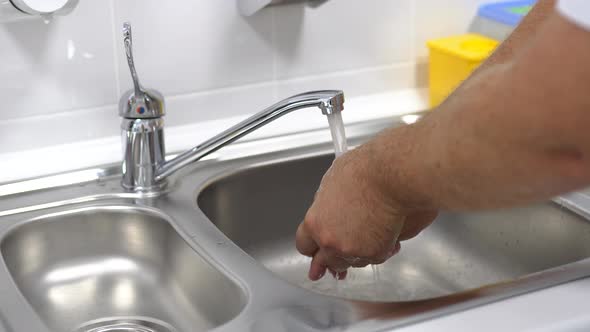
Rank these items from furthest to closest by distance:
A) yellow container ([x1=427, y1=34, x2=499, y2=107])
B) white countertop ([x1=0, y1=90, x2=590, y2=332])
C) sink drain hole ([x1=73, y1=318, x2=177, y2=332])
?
yellow container ([x1=427, y1=34, x2=499, y2=107]) → sink drain hole ([x1=73, y1=318, x2=177, y2=332]) → white countertop ([x1=0, y1=90, x2=590, y2=332])

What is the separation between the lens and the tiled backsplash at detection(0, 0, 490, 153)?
4.25 feet

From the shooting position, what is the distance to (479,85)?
0.75 metres

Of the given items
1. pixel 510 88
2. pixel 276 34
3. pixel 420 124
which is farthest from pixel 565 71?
pixel 276 34

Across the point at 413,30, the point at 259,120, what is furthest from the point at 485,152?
the point at 413,30

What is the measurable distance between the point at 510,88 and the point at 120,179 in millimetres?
707

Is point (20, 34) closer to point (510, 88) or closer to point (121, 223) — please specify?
point (121, 223)

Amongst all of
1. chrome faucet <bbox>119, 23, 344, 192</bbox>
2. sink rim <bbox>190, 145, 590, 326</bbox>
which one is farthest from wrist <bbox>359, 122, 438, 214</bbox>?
chrome faucet <bbox>119, 23, 344, 192</bbox>

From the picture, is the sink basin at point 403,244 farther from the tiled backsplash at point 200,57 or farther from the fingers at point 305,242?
the fingers at point 305,242

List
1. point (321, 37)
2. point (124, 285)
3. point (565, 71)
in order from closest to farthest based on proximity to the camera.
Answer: point (565, 71) < point (124, 285) < point (321, 37)

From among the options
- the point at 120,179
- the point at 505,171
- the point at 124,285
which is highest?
the point at 505,171

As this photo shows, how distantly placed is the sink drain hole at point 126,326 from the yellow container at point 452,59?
0.56 m

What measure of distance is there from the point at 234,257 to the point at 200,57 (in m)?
0.40

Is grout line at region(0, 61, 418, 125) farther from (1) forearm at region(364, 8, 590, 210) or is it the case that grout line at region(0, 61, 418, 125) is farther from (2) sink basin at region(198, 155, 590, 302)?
(1) forearm at region(364, 8, 590, 210)

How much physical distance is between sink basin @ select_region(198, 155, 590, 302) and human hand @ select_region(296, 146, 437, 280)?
0.29 metres
